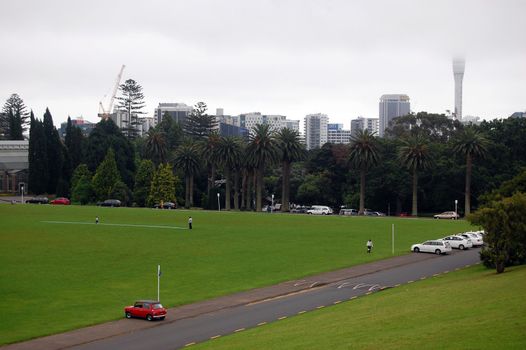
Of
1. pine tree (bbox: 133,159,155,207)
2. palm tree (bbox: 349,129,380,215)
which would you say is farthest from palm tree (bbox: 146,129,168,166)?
palm tree (bbox: 349,129,380,215)

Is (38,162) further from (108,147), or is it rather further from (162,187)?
(162,187)

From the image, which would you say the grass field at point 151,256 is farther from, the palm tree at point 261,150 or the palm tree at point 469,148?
the palm tree at point 261,150

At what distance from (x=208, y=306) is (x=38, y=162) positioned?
382ft

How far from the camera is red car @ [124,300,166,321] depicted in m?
40.0

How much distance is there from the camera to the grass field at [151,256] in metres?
44.8

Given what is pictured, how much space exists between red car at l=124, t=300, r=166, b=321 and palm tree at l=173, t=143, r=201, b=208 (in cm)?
10475

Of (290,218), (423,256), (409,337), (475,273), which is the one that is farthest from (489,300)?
(290,218)

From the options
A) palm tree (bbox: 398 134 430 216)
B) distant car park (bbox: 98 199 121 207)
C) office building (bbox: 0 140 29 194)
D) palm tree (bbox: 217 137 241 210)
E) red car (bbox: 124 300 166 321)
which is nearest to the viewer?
red car (bbox: 124 300 166 321)

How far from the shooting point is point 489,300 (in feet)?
114

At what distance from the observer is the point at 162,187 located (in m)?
140

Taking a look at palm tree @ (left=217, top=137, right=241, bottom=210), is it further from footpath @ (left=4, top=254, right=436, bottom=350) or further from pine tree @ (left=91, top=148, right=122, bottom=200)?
footpath @ (left=4, top=254, right=436, bottom=350)

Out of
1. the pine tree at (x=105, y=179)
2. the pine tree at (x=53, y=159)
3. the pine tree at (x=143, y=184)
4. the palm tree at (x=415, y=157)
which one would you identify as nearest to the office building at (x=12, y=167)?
the pine tree at (x=53, y=159)

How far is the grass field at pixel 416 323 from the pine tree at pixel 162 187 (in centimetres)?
9927

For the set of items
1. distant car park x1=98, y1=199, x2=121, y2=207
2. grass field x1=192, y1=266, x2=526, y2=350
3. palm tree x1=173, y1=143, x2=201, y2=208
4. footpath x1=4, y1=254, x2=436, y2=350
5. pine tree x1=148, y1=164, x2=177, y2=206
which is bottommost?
footpath x1=4, y1=254, x2=436, y2=350
